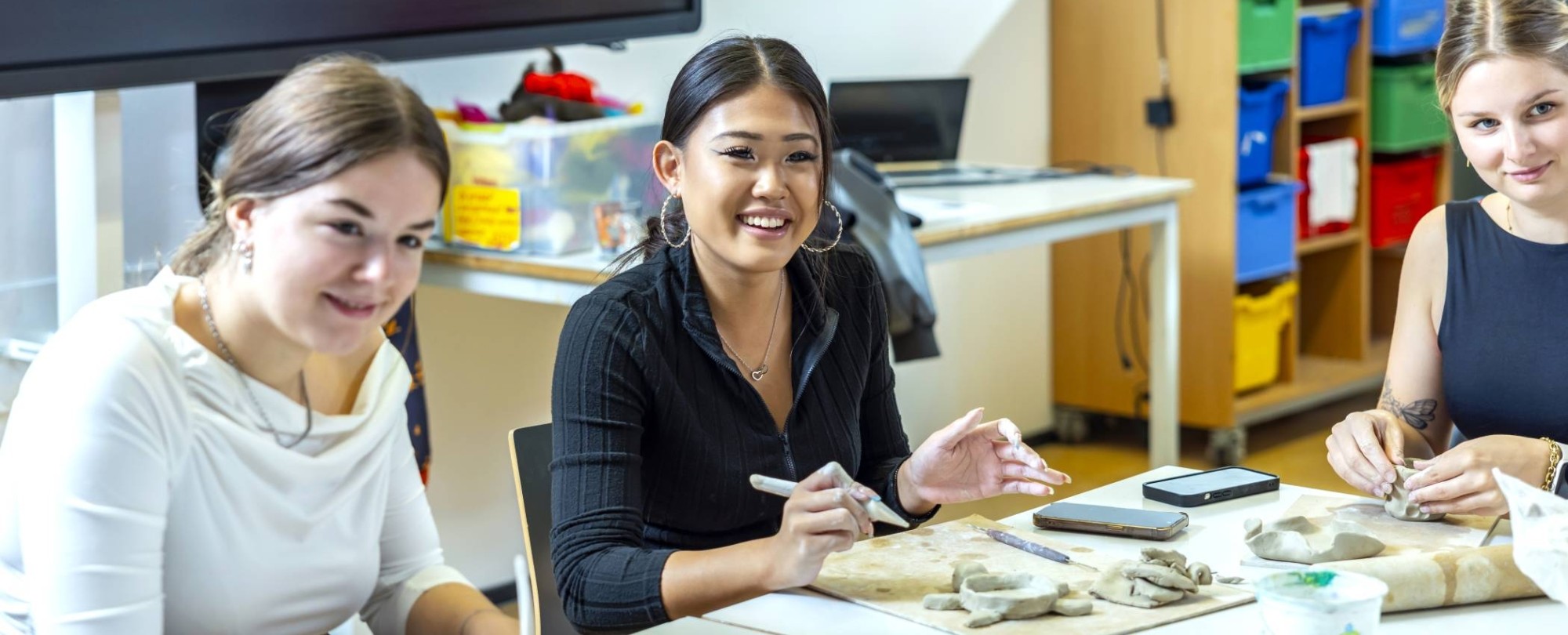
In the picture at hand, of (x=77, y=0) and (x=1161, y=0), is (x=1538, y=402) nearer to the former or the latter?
(x=77, y=0)

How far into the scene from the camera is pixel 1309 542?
147 centimetres

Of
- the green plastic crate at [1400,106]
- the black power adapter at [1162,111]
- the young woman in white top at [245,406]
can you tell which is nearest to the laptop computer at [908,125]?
the black power adapter at [1162,111]

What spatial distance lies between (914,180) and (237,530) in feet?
7.93

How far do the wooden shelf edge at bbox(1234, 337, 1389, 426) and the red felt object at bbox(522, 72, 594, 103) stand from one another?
7.02 feet

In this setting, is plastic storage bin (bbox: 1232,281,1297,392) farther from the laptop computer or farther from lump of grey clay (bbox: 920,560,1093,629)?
lump of grey clay (bbox: 920,560,1093,629)

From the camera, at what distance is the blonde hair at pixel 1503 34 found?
68.2 inches

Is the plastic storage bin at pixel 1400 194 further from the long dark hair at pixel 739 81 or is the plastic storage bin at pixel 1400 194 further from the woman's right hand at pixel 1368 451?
the long dark hair at pixel 739 81

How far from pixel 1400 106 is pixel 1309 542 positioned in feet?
11.2

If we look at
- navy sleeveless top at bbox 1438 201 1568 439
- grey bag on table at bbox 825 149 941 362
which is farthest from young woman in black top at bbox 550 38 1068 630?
grey bag on table at bbox 825 149 941 362

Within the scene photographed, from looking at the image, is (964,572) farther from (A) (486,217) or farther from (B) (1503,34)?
(A) (486,217)

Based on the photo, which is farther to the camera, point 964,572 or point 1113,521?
point 1113,521

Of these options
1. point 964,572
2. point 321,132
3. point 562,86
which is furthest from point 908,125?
point 321,132

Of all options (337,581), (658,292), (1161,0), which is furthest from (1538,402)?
(1161,0)

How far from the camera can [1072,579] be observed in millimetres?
1380
